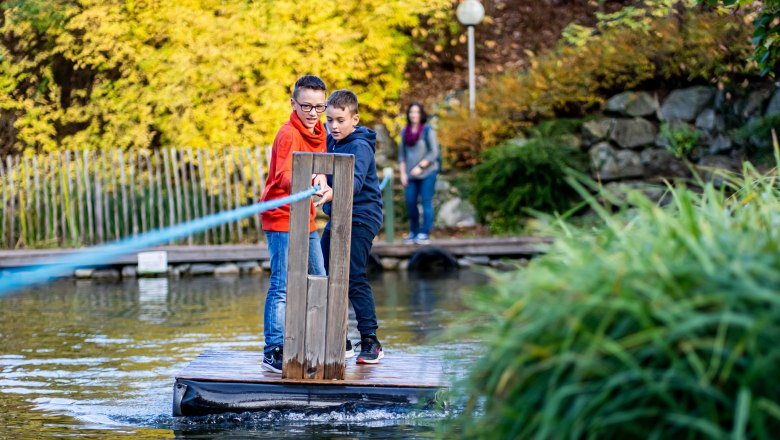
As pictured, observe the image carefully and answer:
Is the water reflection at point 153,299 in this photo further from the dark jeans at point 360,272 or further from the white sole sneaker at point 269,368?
the dark jeans at point 360,272

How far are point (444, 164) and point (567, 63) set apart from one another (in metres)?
2.42

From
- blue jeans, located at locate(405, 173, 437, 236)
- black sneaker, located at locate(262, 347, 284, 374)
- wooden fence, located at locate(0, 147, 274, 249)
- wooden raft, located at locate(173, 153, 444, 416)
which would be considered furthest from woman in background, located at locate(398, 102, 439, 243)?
wooden raft, located at locate(173, 153, 444, 416)

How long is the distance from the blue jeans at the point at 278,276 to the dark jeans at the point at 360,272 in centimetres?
16

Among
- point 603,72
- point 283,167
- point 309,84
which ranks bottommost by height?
point 283,167

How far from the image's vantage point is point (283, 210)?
236 inches

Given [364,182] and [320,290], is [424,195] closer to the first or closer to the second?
[364,182]

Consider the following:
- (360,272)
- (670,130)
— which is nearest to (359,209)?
(360,272)

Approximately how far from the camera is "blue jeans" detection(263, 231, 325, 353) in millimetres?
5941

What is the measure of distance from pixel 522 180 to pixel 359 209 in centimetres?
936

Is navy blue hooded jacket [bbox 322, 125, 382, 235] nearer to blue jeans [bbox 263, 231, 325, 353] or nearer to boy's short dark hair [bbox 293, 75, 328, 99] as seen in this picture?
blue jeans [bbox 263, 231, 325, 353]

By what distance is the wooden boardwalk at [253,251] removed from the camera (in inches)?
551

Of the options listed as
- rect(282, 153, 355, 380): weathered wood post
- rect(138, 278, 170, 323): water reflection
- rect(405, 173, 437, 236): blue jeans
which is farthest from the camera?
rect(405, 173, 437, 236): blue jeans

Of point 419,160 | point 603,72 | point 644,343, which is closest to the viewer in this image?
point 644,343

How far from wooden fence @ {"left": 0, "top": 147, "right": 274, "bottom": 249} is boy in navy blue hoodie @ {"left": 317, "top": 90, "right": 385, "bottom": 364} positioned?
8.88 m
